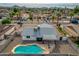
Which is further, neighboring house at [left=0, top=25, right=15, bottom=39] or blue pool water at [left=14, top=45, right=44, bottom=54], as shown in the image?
neighboring house at [left=0, top=25, right=15, bottom=39]

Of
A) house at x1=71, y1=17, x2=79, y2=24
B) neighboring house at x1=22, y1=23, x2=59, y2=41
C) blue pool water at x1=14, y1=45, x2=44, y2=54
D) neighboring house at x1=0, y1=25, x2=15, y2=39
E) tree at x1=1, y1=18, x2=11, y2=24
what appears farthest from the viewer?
house at x1=71, y1=17, x2=79, y2=24

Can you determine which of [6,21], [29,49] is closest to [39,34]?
[29,49]

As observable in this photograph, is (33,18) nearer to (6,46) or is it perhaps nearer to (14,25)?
(14,25)

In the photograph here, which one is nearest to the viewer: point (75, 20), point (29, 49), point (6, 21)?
point (29, 49)

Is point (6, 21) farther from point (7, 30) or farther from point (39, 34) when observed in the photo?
point (39, 34)

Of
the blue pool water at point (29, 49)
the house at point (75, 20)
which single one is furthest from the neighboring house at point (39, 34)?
the house at point (75, 20)

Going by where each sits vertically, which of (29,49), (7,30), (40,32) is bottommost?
(29,49)

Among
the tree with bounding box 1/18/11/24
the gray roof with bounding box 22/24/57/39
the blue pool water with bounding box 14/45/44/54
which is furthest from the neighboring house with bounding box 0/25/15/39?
the blue pool water with bounding box 14/45/44/54

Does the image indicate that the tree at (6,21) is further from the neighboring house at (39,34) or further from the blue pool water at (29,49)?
the blue pool water at (29,49)

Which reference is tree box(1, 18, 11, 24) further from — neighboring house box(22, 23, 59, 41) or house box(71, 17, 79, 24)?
house box(71, 17, 79, 24)

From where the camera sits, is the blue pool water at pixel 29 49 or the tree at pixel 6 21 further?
the tree at pixel 6 21

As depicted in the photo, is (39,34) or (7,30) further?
(7,30)

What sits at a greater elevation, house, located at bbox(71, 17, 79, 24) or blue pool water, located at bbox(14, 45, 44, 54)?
→ house, located at bbox(71, 17, 79, 24)
